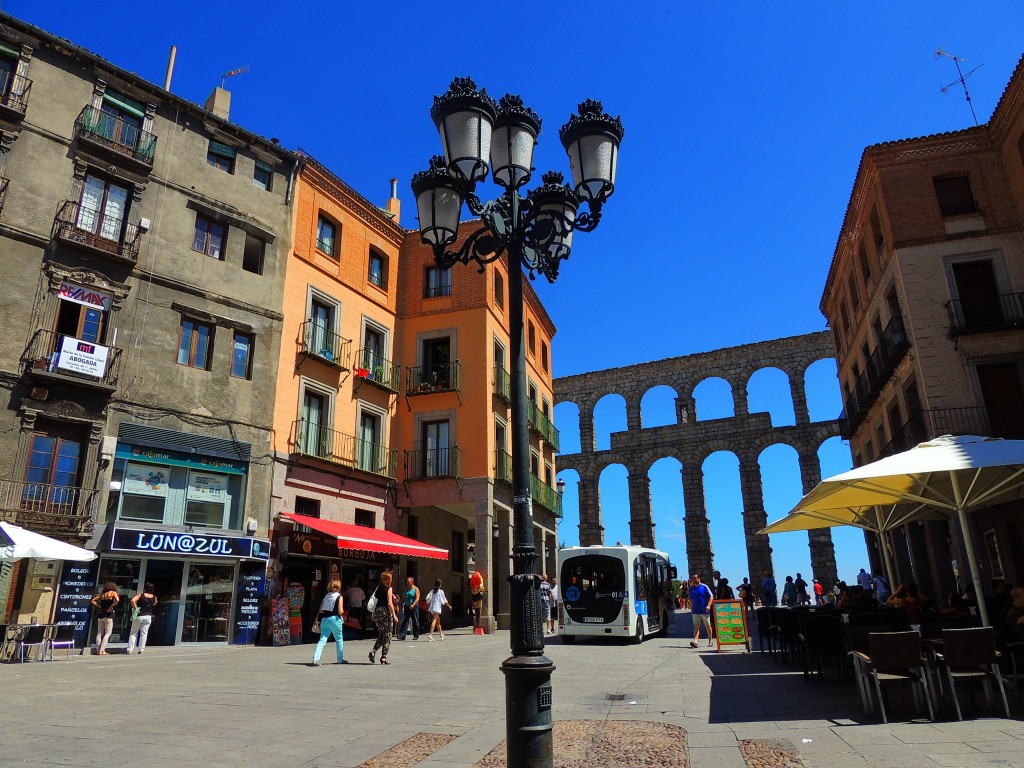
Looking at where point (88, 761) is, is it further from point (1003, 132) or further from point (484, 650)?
point (1003, 132)

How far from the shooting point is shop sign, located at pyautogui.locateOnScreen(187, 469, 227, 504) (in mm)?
16969

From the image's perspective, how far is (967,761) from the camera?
4.91 metres

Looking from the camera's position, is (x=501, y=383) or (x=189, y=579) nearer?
(x=189, y=579)

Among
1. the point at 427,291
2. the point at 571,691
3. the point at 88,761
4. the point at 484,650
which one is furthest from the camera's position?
the point at 427,291

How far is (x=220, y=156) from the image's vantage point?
19.8 metres

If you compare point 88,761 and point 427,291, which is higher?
point 427,291

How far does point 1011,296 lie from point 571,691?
18.2 m

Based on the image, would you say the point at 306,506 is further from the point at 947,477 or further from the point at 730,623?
the point at 947,477

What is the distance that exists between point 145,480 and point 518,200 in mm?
13920

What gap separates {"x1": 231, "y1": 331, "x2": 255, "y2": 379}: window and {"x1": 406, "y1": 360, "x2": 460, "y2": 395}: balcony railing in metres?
5.92

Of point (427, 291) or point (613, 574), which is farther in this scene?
point (427, 291)

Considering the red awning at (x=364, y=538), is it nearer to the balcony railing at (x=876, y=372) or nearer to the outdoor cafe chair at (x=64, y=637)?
the outdoor cafe chair at (x=64, y=637)

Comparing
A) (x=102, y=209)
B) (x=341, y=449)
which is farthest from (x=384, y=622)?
(x=102, y=209)

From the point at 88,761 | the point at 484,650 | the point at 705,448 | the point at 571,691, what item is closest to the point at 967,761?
the point at 571,691
